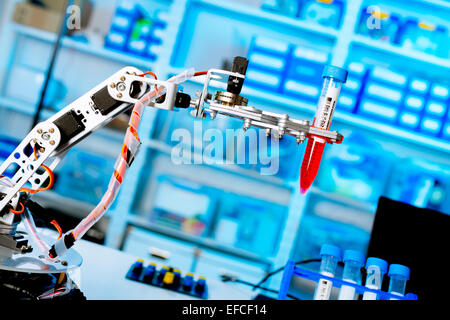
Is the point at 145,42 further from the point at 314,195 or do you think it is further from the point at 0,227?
the point at 0,227

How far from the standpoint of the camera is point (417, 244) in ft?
4.16

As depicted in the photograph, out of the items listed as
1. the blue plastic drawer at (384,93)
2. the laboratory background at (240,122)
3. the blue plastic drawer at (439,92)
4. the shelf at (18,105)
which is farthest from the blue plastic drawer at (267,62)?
the shelf at (18,105)

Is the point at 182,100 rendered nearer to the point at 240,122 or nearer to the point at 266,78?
the point at 266,78

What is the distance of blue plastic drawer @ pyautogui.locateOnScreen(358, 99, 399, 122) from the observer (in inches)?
84.0

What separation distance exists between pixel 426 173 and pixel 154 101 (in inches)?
74.1

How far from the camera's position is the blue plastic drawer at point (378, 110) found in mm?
2135

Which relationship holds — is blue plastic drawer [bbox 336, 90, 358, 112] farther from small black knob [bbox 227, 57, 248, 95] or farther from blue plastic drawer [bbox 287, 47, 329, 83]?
small black knob [bbox 227, 57, 248, 95]

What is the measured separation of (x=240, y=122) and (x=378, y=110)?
700 mm

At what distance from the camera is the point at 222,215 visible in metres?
2.38

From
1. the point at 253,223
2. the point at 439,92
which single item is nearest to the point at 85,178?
the point at 253,223

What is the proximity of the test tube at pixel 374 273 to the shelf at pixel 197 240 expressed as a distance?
4.32 feet

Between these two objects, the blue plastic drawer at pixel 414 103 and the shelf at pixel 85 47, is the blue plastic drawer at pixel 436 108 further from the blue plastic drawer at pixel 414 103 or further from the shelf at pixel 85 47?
the shelf at pixel 85 47

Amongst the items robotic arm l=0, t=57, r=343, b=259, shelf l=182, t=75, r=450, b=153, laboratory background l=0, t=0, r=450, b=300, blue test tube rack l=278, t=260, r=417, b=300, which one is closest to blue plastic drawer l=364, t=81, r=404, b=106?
Result: laboratory background l=0, t=0, r=450, b=300

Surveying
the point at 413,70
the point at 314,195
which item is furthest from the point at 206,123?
the point at 413,70
